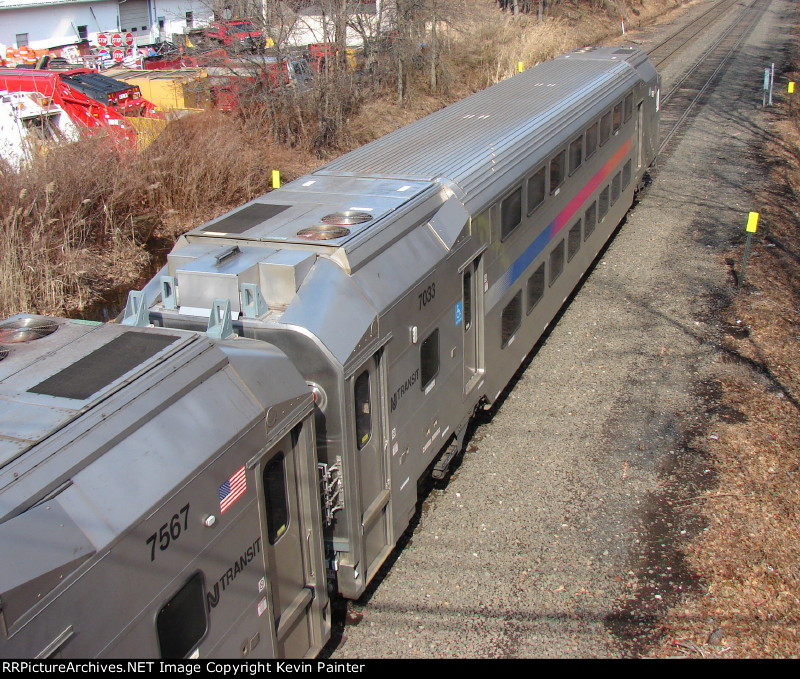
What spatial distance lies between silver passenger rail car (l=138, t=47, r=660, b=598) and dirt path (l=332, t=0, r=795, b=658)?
1.94 ft

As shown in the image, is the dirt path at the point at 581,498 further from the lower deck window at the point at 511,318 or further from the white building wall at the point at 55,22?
the white building wall at the point at 55,22

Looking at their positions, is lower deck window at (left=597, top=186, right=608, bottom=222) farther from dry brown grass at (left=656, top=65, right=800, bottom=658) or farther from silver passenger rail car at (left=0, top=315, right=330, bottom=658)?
silver passenger rail car at (left=0, top=315, right=330, bottom=658)

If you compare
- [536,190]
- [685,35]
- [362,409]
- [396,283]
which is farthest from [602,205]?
[685,35]

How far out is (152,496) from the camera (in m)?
4.00

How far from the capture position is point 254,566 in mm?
4938

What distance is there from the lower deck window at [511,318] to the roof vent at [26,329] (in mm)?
5518

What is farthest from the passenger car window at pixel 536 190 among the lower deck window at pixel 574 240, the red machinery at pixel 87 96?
the red machinery at pixel 87 96

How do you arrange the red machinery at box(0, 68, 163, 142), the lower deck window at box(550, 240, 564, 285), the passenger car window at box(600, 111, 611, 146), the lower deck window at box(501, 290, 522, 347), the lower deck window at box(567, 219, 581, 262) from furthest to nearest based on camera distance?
the red machinery at box(0, 68, 163, 142) < the passenger car window at box(600, 111, 611, 146) < the lower deck window at box(567, 219, 581, 262) < the lower deck window at box(550, 240, 564, 285) < the lower deck window at box(501, 290, 522, 347)

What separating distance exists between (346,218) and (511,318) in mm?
3339

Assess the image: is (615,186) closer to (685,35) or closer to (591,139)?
(591,139)

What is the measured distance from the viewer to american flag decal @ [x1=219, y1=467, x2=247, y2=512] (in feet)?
14.9

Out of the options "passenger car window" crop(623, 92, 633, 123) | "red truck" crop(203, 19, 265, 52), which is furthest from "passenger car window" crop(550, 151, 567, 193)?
"red truck" crop(203, 19, 265, 52)

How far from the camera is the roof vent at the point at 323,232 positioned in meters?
6.55

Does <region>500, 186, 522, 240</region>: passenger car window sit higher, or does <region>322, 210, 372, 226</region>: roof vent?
<region>322, 210, 372, 226</region>: roof vent
